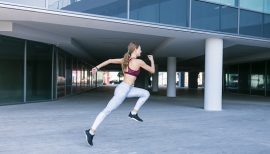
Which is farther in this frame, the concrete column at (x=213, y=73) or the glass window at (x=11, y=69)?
the glass window at (x=11, y=69)

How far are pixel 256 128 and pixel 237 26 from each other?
7.07 meters

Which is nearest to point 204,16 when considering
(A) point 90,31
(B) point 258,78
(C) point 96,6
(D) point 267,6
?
(D) point 267,6

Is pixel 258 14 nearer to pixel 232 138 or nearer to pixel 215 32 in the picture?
pixel 215 32

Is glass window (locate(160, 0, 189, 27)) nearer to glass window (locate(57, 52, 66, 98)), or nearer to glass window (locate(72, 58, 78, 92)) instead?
glass window (locate(57, 52, 66, 98))

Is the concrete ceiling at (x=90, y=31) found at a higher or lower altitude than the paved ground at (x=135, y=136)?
higher

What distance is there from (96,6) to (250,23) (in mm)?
7549

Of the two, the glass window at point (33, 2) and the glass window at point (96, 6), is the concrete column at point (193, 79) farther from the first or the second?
the glass window at point (33, 2)

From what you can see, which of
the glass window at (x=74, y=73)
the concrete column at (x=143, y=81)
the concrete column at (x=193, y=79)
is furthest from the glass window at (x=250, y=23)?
the concrete column at (x=193, y=79)

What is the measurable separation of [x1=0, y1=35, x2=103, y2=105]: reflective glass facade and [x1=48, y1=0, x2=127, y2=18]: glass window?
479cm

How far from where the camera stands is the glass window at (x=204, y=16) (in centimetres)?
1421

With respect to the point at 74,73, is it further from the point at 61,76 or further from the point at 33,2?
the point at 33,2

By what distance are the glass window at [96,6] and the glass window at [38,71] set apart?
5.74m

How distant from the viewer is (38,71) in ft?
56.9

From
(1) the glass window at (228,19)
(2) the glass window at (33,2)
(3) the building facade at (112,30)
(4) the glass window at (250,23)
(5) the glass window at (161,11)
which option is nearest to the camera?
(2) the glass window at (33,2)
